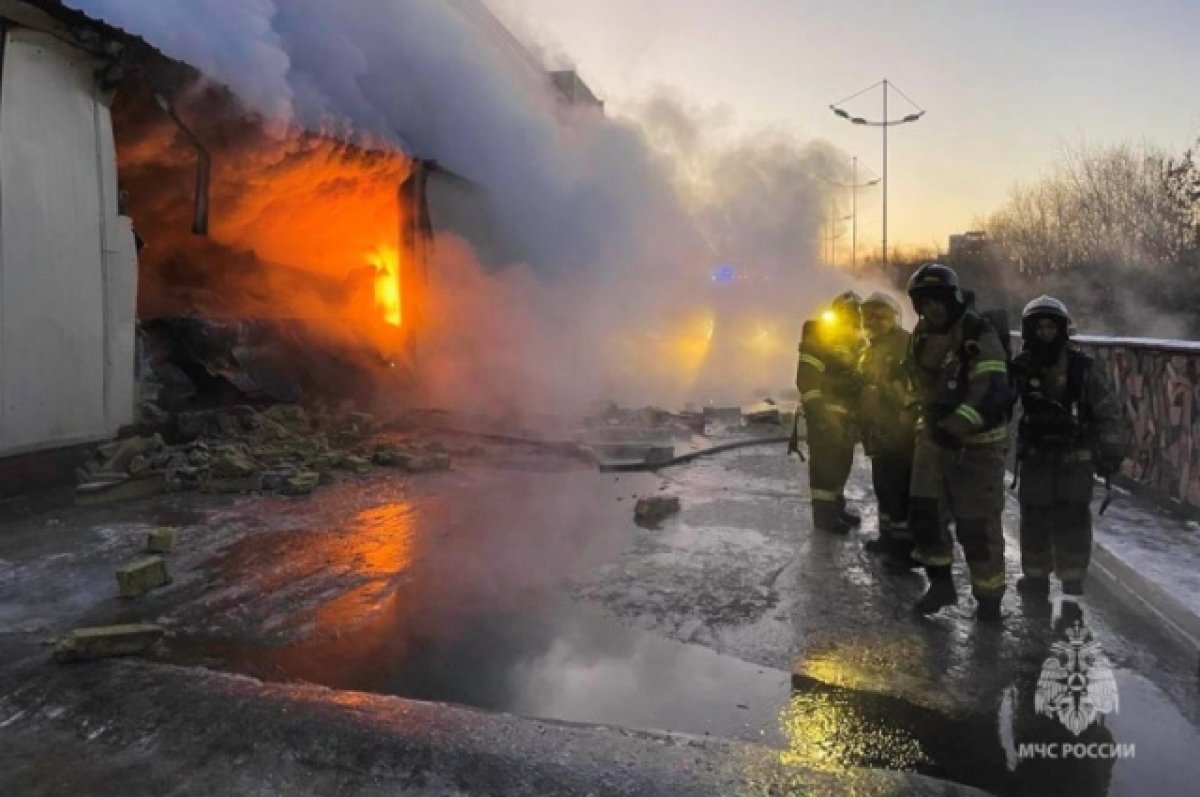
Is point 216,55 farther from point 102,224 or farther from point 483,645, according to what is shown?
point 483,645

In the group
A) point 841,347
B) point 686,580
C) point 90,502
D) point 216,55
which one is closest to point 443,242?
point 216,55

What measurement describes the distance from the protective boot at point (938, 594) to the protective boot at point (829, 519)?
5.30 feet

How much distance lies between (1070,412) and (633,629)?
2636mm

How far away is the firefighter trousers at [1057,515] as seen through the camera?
447cm

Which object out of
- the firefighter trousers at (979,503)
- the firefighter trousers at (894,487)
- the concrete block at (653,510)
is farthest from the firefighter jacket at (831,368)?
the firefighter trousers at (979,503)

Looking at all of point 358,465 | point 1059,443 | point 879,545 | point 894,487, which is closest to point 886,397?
point 894,487

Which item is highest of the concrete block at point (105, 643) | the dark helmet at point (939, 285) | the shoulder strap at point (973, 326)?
the dark helmet at point (939, 285)

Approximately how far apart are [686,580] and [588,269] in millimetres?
9876

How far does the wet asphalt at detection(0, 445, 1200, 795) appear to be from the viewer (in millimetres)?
3207

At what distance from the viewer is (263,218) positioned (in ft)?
39.2

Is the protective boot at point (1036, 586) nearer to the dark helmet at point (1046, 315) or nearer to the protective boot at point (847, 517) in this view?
the dark helmet at point (1046, 315)

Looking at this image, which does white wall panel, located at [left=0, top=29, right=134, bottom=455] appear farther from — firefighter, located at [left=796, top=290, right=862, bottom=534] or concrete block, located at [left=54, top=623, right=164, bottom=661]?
firefighter, located at [left=796, top=290, right=862, bottom=534]

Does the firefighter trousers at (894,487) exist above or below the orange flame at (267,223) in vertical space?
below

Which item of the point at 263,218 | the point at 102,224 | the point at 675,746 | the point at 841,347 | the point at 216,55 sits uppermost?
the point at 216,55
